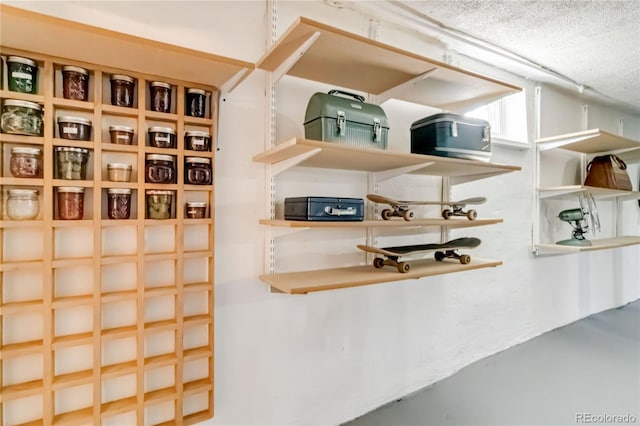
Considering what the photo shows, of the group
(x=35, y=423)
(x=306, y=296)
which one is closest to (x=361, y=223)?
(x=306, y=296)

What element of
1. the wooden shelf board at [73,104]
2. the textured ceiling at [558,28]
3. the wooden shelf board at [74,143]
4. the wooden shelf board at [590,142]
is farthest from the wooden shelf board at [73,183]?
the wooden shelf board at [590,142]

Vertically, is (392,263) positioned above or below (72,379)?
above

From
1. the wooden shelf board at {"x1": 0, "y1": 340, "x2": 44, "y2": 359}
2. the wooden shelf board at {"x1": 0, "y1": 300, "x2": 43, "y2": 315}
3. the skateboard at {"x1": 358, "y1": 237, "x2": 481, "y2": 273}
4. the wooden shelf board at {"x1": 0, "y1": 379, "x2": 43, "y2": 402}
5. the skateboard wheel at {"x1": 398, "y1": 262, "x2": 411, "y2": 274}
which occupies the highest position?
the skateboard at {"x1": 358, "y1": 237, "x2": 481, "y2": 273}

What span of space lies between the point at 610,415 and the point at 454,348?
0.84m

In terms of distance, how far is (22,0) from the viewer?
1.06 m

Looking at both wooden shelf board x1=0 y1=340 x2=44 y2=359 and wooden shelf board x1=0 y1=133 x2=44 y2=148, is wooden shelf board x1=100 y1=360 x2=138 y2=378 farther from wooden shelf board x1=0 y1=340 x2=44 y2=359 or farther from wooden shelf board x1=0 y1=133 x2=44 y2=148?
wooden shelf board x1=0 y1=133 x2=44 y2=148

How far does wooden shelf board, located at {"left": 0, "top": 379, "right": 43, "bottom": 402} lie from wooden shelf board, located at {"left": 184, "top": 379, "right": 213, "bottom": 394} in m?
0.46

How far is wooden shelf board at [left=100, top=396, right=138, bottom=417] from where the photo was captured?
1.12 metres

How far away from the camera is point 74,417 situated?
109cm

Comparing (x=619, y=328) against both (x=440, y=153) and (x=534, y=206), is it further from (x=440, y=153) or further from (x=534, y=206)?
(x=440, y=153)

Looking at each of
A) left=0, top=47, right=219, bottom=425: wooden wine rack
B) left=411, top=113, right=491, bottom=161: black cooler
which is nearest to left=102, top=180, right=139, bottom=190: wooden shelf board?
left=0, top=47, right=219, bottom=425: wooden wine rack

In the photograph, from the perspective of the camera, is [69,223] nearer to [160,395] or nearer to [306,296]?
[160,395]

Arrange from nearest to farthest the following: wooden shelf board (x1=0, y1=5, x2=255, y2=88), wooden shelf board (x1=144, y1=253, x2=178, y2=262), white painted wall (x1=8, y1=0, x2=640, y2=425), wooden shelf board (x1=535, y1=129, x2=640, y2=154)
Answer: wooden shelf board (x1=0, y1=5, x2=255, y2=88)
wooden shelf board (x1=144, y1=253, x2=178, y2=262)
white painted wall (x1=8, y1=0, x2=640, y2=425)
wooden shelf board (x1=535, y1=129, x2=640, y2=154)

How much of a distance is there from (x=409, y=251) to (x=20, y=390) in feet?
5.05
